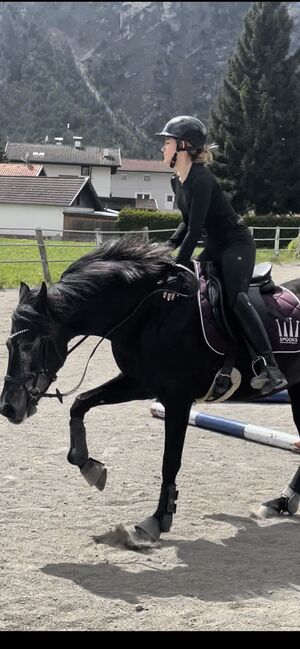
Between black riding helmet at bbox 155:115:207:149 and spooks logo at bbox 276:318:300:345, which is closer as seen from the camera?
black riding helmet at bbox 155:115:207:149

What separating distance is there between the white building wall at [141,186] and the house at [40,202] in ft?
96.8

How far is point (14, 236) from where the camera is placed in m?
51.3

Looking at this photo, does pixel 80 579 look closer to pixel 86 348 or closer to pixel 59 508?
pixel 59 508

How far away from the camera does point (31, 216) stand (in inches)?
2255

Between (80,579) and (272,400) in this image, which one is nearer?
(80,579)

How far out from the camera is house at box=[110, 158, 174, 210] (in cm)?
8831

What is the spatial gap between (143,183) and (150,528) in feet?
286

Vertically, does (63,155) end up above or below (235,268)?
above

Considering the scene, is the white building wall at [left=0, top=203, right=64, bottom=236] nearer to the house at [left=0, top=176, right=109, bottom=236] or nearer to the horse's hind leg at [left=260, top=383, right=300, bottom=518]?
the house at [left=0, top=176, right=109, bottom=236]

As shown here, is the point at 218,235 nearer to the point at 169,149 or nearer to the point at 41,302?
the point at 169,149

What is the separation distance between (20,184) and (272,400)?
55.2 metres

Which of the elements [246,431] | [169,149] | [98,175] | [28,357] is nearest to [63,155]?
[98,175]

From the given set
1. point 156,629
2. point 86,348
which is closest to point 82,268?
point 156,629

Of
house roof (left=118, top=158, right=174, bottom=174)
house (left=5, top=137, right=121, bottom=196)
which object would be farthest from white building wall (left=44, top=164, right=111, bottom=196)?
house roof (left=118, top=158, right=174, bottom=174)
